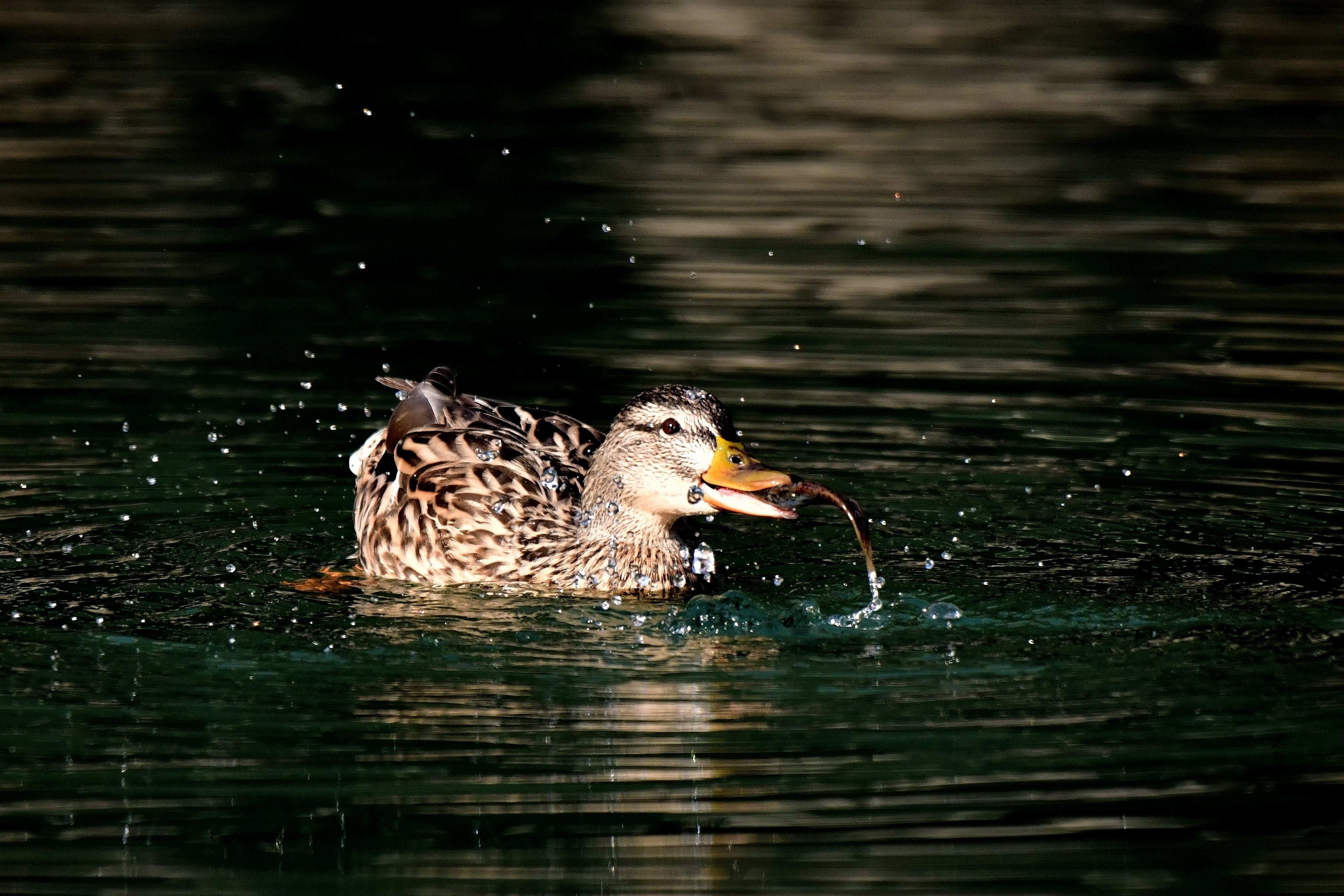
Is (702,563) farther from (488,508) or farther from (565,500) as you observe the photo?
(488,508)

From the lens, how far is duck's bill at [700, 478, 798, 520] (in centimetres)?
890

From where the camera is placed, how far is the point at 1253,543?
9.91 m

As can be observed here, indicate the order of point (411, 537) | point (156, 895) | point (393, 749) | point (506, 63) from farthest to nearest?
point (506, 63) < point (411, 537) < point (393, 749) < point (156, 895)

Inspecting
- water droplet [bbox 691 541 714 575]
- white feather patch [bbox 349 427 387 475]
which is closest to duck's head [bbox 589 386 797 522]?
water droplet [bbox 691 541 714 575]

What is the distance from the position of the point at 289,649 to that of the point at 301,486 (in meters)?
3.00

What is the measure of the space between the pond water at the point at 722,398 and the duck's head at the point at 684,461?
46 cm

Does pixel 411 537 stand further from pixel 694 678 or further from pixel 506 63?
pixel 506 63

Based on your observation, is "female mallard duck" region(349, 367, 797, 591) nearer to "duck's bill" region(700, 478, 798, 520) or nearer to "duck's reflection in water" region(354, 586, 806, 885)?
"duck's bill" region(700, 478, 798, 520)

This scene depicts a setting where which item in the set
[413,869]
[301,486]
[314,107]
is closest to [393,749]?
[413,869]

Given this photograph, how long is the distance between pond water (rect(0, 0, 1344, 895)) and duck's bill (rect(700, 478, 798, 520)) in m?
0.39

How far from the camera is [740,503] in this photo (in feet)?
29.6

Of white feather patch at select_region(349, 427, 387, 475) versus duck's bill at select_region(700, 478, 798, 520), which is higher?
duck's bill at select_region(700, 478, 798, 520)

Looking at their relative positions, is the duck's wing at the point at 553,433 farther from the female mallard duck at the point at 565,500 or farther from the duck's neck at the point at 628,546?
the duck's neck at the point at 628,546

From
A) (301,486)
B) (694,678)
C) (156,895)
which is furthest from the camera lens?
(301,486)
